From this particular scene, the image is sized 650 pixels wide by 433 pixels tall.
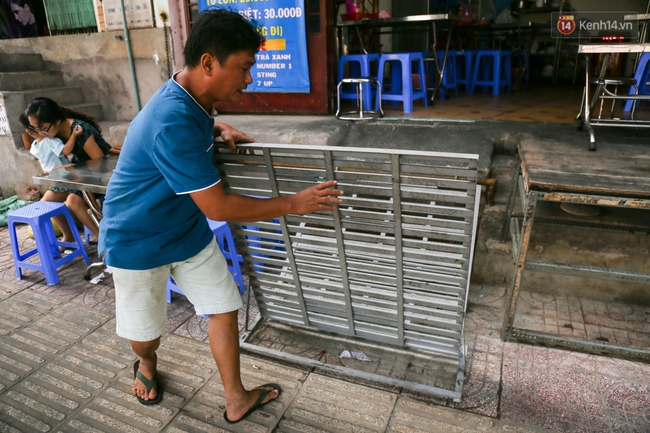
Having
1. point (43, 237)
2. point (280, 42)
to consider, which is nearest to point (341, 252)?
point (43, 237)

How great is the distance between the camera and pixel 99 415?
7.61 ft

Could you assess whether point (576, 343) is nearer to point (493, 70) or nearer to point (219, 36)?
point (219, 36)

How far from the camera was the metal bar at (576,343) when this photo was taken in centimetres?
249

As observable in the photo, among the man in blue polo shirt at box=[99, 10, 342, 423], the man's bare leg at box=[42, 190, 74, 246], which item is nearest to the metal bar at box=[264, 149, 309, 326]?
the man in blue polo shirt at box=[99, 10, 342, 423]

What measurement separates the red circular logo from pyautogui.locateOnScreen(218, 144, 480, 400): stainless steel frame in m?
4.71

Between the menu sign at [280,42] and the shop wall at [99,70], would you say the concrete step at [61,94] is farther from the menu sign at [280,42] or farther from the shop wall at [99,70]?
the menu sign at [280,42]

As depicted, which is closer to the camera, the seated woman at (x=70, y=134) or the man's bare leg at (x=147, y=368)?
the man's bare leg at (x=147, y=368)

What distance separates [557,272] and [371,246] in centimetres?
121

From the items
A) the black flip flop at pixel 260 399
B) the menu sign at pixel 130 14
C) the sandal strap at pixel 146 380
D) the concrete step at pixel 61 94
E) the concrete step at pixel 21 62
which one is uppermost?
the menu sign at pixel 130 14

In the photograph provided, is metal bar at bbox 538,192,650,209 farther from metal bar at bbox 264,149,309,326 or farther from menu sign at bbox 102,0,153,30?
menu sign at bbox 102,0,153,30

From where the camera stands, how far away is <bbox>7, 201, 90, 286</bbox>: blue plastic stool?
3.62m

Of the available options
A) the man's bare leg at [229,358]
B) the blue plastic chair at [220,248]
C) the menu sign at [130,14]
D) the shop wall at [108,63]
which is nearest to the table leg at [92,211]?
the blue plastic chair at [220,248]

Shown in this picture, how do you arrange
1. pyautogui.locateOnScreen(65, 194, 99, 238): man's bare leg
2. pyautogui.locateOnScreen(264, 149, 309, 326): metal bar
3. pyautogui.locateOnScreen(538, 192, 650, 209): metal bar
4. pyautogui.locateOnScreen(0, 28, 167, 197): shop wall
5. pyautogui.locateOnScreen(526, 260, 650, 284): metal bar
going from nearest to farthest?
pyautogui.locateOnScreen(264, 149, 309, 326): metal bar
pyautogui.locateOnScreen(538, 192, 650, 209): metal bar
pyautogui.locateOnScreen(526, 260, 650, 284): metal bar
pyautogui.locateOnScreen(65, 194, 99, 238): man's bare leg
pyautogui.locateOnScreen(0, 28, 167, 197): shop wall

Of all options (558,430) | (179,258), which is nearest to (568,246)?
(558,430)
